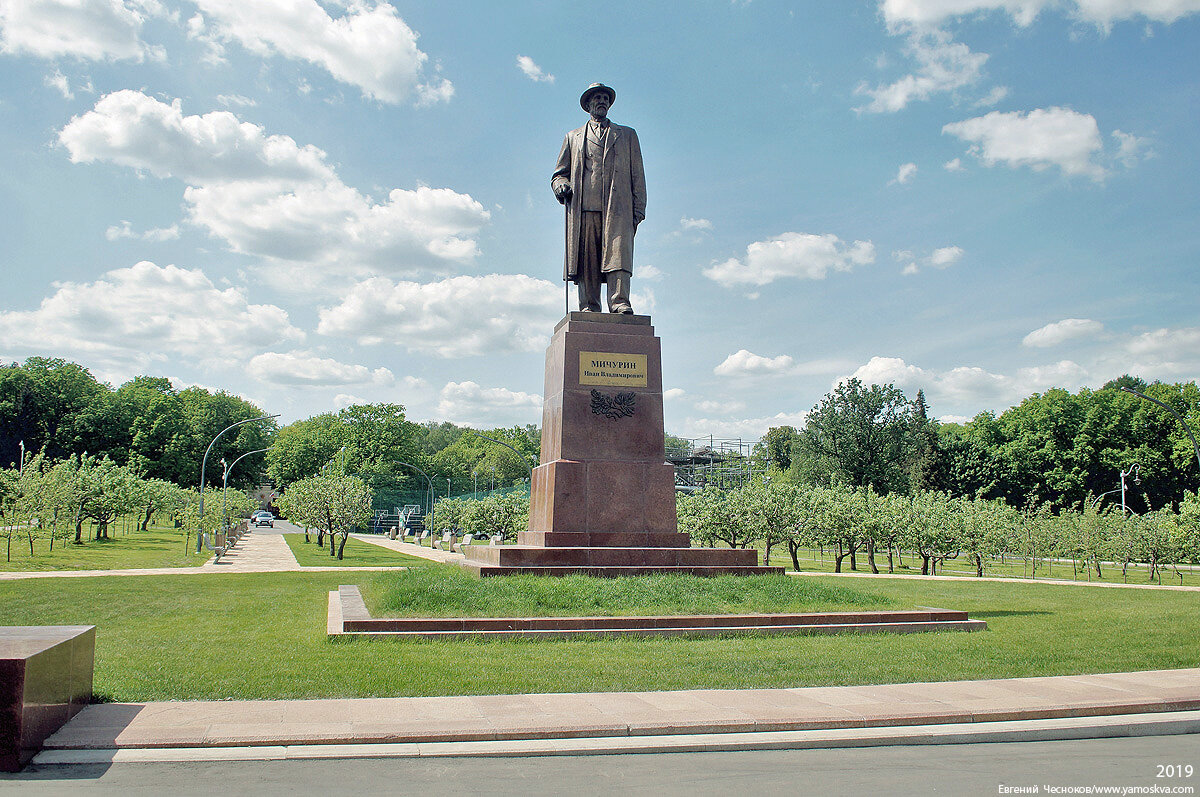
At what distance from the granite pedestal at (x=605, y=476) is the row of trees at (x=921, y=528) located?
15.1 m

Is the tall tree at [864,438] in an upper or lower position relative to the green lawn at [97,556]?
upper

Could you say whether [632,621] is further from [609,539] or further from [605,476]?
[605,476]

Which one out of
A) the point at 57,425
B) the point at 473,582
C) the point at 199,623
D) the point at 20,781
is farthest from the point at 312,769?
the point at 57,425

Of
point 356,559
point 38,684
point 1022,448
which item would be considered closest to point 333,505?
→ point 356,559

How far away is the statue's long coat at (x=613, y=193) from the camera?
15938 mm

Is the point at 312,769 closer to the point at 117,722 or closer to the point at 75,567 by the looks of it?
the point at 117,722

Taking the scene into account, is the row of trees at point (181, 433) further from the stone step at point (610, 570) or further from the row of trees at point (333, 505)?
the stone step at point (610, 570)

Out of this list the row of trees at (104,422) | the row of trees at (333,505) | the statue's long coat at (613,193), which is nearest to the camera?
the statue's long coat at (613,193)

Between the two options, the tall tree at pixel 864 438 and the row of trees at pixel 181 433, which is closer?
the tall tree at pixel 864 438

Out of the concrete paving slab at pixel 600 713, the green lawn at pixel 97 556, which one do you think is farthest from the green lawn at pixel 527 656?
the green lawn at pixel 97 556

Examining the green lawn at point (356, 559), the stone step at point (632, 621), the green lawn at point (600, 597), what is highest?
the green lawn at point (600, 597)

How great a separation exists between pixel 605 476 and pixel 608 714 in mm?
7356

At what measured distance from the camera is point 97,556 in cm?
3105

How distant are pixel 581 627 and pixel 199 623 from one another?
5796mm
